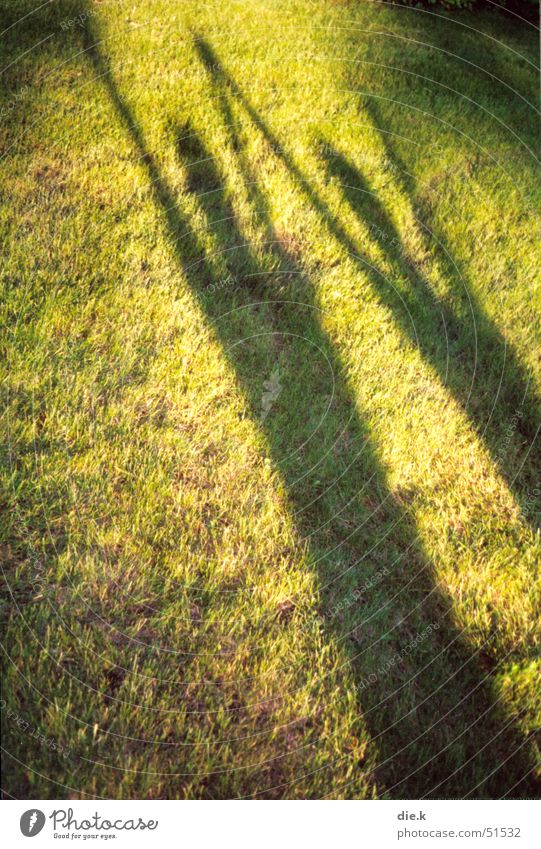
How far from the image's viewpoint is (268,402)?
107 inches

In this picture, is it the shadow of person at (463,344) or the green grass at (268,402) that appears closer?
the green grass at (268,402)

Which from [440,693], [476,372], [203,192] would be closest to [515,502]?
[476,372]

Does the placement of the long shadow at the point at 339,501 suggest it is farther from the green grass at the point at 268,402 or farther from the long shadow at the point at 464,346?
the long shadow at the point at 464,346

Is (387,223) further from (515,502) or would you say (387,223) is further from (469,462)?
(515,502)

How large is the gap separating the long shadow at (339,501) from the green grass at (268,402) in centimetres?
1

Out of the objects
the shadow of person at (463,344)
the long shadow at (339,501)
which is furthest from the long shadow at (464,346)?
the long shadow at (339,501)

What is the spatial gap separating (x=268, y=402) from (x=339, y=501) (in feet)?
1.74

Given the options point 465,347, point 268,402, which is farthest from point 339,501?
point 465,347

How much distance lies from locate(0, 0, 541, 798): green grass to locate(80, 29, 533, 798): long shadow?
11 millimetres

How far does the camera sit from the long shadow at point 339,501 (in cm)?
211
